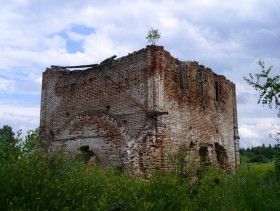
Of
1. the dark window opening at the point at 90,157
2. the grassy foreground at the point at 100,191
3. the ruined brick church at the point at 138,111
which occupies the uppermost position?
the ruined brick church at the point at 138,111

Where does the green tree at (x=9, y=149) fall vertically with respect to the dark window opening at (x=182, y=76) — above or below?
below

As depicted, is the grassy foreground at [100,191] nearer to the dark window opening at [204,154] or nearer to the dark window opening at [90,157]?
the dark window opening at [90,157]

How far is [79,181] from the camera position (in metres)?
4.94

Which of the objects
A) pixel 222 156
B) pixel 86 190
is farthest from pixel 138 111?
pixel 86 190

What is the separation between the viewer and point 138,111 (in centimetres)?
1103

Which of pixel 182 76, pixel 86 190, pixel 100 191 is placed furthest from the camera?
pixel 182 76

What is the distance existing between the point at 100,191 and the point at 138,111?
19.4 feet

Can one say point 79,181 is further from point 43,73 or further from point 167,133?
point 43,73

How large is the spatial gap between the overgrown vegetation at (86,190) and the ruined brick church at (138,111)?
382cm

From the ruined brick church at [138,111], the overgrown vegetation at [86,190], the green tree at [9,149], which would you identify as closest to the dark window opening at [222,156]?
the ruined brick church at [138,111]

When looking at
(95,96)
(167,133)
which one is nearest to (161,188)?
(167,133)

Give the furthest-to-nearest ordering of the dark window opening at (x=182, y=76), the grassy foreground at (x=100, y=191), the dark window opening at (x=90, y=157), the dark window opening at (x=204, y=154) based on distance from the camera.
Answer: the dark window opening at (x=204, y=154) → the dark window opening at (x=182, y=76) → the dark window opening at (x=90, y=157) → the grassy foreground at (x=100, y=191)

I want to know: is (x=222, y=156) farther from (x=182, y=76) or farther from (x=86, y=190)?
(x=86, y=190)

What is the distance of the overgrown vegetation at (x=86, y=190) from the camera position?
4.32 metres
